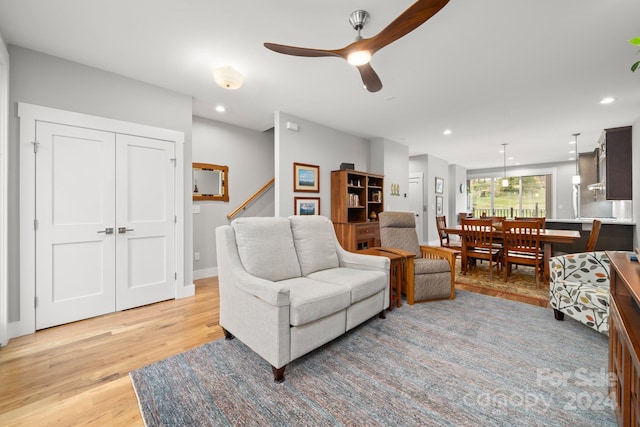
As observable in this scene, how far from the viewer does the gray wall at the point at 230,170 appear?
14.1 ft

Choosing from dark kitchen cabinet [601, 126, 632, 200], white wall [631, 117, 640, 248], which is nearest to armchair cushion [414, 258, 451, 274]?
white wall [631, 117, 640, 248]

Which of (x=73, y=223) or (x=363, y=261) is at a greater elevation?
(x=73, y=223)

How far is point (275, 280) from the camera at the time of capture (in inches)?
90.1

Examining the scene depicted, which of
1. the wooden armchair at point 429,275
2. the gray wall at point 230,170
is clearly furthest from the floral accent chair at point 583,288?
the gray wall at point 230,170

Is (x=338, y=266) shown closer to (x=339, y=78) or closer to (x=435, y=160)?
(x=339, y=78)

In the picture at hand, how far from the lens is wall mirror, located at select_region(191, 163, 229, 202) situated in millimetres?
4234

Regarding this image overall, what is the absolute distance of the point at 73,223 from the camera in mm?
2633

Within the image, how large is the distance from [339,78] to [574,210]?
29.2ft

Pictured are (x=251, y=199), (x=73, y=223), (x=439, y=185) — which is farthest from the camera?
(x=439, y=185)

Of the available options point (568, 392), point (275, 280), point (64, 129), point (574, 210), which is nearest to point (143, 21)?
point (64, 129)

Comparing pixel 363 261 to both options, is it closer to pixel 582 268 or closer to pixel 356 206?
pixel 582 268

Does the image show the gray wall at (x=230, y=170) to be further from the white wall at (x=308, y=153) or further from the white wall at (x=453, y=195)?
the white wall at (x=453, y=195)

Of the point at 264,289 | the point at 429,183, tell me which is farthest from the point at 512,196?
the point at 264,289

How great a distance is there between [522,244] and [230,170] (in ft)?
15.6
